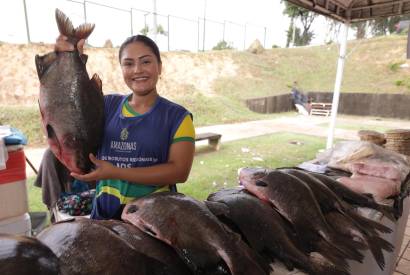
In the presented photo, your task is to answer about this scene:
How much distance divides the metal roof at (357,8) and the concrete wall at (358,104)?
39.7 ft

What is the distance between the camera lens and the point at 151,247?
109cm

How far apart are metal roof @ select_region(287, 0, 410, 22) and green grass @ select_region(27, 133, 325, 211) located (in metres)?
3.31

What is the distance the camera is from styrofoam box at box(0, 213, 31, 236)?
124 inches

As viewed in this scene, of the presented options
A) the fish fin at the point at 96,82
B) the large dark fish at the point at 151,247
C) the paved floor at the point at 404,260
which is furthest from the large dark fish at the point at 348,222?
the paved floor at the point at 404,260

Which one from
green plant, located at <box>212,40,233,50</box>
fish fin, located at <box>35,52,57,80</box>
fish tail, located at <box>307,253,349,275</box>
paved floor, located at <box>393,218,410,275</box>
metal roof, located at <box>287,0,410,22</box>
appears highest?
green plant, located at <box>212,40,233,50</box>

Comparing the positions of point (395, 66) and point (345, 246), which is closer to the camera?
point (345, 246)

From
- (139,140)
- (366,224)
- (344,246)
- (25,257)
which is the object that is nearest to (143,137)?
(139,140)

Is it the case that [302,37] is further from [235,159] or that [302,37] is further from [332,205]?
[332,205]

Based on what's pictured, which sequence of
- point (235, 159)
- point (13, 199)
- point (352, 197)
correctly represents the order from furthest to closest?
point (235, 159) < point (13, 199) < point (352, 197)

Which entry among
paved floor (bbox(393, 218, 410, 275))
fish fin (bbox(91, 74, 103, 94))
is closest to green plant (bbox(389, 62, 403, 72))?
paved floor (bbox(393, 218, 410, 275))

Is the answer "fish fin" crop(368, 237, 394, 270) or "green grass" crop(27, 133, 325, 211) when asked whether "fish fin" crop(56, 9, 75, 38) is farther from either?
"green grass" crop(27, 133, 325, 211)

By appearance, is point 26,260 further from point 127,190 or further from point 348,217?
point 348,217

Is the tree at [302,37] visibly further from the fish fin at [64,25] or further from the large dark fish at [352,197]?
the fish fin at [64,25]

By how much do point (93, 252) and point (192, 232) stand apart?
1.16 ft
